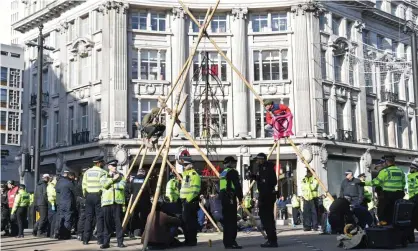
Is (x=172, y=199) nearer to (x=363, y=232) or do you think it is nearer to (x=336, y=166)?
(x=363, y=232)

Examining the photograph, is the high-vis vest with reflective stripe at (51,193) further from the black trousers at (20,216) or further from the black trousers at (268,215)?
the black trousers at (268,215)

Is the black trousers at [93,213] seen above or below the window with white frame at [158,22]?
below

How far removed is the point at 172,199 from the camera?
15266 millimetres

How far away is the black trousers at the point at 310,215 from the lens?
65.9 feet

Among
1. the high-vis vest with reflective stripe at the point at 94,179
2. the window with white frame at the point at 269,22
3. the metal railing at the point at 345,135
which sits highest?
the window with white frame at the point at 269,22

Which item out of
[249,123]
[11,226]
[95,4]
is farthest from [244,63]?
[11,226]

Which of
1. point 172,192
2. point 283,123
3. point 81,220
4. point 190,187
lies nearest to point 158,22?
point 283,123

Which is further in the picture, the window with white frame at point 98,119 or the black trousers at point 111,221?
the window with white frame at point 98,119

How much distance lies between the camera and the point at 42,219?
730 inches

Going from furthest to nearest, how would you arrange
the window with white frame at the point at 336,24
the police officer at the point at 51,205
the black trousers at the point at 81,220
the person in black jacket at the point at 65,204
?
the window with white frame at the point at 336,24, the police officer at the point at 51,205, the person in black jacket at the point at 65,204, the black trousers at the point at 81,220

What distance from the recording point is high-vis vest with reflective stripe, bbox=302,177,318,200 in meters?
19.9

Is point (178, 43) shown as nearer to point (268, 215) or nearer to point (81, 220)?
point (81, 220)

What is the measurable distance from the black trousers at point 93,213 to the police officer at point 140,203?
4.81 feet

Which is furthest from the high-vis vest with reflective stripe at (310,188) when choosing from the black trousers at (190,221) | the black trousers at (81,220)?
the black trousers at (81,220)
